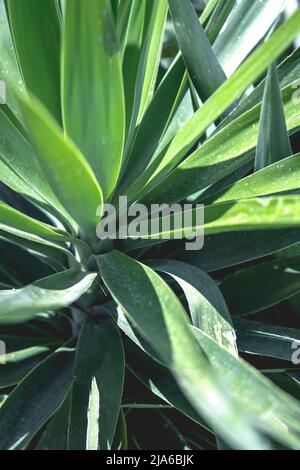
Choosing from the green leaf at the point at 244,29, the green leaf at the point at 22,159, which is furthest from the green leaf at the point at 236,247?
the green leaf at the point at 244,29

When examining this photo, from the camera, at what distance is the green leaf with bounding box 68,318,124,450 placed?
2.61 feet

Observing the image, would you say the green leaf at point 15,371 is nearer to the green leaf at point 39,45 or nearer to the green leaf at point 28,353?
the green leaf at point 28,353

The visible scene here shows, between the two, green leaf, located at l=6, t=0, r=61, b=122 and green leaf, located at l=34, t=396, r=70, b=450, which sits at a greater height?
green leaf, located at l=6, t=0, r=61, b=122

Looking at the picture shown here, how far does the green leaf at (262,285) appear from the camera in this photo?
957 mm

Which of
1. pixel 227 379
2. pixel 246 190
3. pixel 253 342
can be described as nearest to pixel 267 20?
pixel 246 190

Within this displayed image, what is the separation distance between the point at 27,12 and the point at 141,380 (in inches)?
21.0

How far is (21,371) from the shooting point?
94 cm

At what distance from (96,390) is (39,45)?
0.47 m

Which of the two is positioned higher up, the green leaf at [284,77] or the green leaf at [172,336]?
the green leaf at [284,77]

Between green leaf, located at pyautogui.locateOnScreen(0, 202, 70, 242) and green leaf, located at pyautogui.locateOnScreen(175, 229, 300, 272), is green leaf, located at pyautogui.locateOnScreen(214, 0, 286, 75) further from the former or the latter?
green leaf, located at pyautogui.locateOnScreen(0, 202, 70, 242)

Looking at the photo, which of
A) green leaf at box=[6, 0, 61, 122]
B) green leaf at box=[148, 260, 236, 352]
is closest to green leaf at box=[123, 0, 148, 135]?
green leaf at box=[6, 0, 61, 122]

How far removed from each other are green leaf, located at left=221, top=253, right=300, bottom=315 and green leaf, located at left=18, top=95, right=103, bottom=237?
27cm
